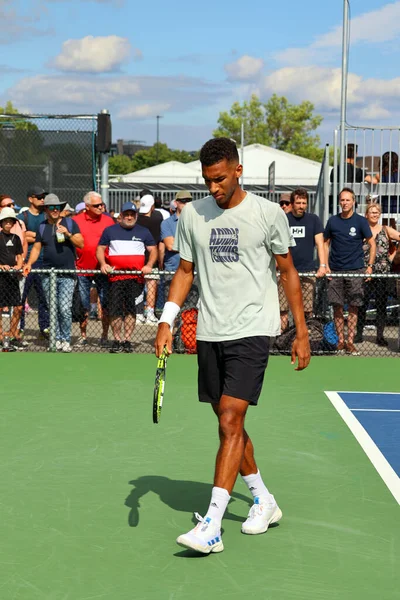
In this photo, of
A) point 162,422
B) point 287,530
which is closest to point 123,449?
point 162,422

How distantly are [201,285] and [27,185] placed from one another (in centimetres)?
1127

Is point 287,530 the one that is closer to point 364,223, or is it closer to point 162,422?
point 162,422

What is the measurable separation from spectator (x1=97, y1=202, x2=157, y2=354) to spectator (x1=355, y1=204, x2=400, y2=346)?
2941mm

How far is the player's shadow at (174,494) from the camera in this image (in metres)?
5.62

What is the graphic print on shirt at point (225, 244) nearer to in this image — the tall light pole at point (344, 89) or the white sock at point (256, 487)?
the white sock at point (256, 487)

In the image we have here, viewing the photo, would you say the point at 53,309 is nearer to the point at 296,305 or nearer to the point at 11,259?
the point at 11,259

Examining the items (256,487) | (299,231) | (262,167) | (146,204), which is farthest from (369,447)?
(262,167)

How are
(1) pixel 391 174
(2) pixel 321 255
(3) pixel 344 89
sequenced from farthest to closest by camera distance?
(1) pixel 391 174 < (3) pixel 344 89 < (2) pixel 321 255

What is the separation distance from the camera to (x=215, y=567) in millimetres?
4684

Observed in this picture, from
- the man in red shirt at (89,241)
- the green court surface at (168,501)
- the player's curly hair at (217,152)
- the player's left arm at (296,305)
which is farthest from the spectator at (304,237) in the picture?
the player's curly hair at (217,152)

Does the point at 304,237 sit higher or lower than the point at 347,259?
higher

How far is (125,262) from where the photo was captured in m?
12.1

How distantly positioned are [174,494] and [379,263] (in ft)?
26.2

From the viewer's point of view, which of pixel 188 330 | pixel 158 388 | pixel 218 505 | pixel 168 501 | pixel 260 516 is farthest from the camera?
pixel 188 330
